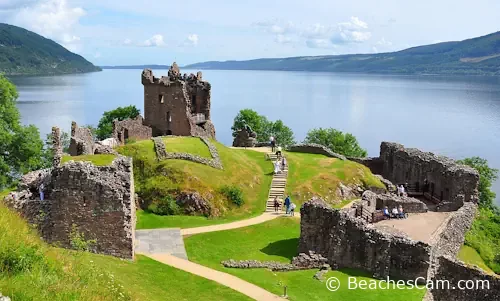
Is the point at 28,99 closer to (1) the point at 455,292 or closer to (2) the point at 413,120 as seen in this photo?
(2) the point at 413,120

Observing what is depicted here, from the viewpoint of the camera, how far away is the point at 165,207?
34750 mm

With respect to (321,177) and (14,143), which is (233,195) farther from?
(14,143)

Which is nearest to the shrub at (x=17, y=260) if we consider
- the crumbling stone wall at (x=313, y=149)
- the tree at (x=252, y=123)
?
the crumbling stone wall at (x=313, y=149)

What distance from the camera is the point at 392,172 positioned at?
53406mm

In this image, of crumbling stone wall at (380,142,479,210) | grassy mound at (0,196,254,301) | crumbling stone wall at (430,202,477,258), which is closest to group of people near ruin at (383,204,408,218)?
crumbling stone wall at (430,202,477,258)

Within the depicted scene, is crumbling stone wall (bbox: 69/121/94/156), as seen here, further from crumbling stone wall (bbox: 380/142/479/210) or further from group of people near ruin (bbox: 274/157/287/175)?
crumbling stone wall (bbox: 380/142/479/210)

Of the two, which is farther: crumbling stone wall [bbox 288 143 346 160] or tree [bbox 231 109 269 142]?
tree [bbox 231 109 269 142]

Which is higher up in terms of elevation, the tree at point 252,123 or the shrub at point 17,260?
the shrub at point 17,260

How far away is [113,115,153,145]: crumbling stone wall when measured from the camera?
179 feet

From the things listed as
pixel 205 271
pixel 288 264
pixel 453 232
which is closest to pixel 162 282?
pixel 205 271

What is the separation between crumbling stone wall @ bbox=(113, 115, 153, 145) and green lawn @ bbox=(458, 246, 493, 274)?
35153 mm

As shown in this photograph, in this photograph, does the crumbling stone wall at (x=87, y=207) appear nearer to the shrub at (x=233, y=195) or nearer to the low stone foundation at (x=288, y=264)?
the low stone foundation at (x=288, y=264)

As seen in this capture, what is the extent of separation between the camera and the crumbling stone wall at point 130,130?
179 feet

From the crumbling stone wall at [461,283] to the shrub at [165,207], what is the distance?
17.6m
